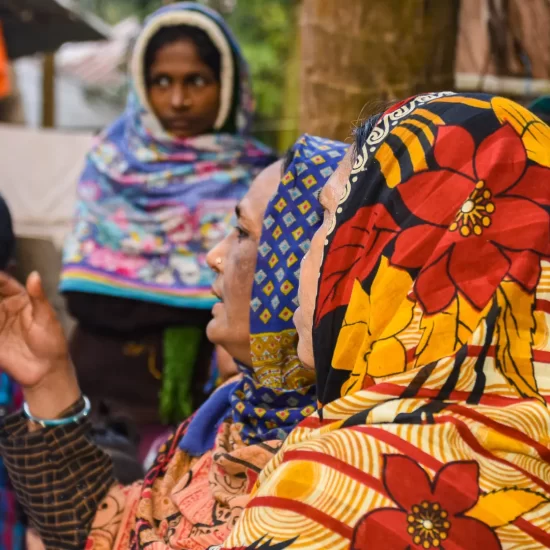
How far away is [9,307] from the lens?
2.08 m

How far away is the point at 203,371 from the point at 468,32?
1.96 metres

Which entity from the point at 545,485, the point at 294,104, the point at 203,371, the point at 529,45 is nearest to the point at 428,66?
the point at 529,45

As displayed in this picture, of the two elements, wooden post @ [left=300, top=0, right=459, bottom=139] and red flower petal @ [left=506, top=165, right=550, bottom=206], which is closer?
red flower petal @ [left=506, top=165, right=550, bottom=206]

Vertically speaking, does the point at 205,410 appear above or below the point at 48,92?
above

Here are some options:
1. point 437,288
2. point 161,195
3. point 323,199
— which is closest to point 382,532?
point 437,288

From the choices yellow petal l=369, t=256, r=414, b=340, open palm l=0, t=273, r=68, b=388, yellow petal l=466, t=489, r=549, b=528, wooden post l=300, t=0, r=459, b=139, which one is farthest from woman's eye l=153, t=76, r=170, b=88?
yellow petal l=466, t=489, r=549, b=528

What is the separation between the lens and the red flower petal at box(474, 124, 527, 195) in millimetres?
1140

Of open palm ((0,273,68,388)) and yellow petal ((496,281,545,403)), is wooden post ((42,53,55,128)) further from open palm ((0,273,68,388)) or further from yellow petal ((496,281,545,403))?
yellow petal ((496,281,545,403))

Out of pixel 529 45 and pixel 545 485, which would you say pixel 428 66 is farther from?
pixel 545 485

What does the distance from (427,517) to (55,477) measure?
3.76 feet

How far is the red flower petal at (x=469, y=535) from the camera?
1055 millimetres

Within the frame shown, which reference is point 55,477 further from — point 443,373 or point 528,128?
point 528,128

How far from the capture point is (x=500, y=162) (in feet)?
3.74

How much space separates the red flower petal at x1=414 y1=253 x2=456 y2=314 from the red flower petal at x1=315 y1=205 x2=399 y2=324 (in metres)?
0.10
